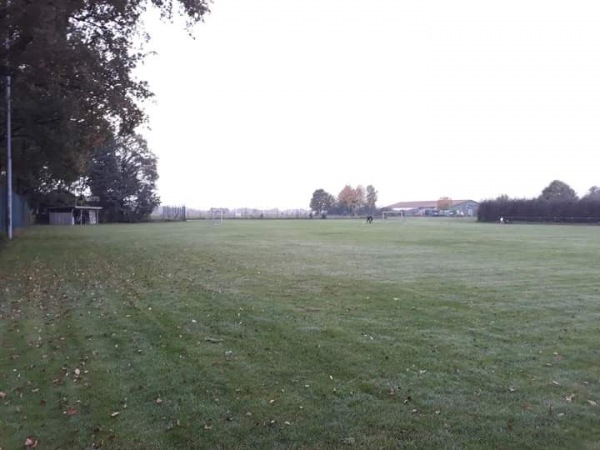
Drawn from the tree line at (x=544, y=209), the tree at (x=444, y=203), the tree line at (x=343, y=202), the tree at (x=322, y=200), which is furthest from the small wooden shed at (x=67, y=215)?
the tree at (x=444, y=203)

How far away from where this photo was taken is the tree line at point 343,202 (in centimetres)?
13150

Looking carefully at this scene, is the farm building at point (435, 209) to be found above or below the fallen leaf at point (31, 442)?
above

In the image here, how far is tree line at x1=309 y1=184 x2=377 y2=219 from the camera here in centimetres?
13150

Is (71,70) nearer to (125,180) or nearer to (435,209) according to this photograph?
(125,180)

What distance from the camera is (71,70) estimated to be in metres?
16.3

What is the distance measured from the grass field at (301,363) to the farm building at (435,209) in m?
113

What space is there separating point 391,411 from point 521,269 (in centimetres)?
1166

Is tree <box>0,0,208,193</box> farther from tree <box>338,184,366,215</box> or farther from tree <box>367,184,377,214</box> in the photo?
tree <box>367,184,377,214</box>

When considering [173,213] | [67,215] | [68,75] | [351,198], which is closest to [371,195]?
[351,198]

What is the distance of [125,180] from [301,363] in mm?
74787

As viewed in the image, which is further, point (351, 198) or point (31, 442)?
point (351, 198)

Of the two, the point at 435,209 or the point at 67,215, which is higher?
the point at 435,209

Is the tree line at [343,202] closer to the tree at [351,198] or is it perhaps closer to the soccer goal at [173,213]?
the tree at [351,198]

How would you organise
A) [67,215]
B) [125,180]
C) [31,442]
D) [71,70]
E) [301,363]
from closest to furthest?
[31,442] → [301,363] → [71,70] → [67,215] → [125,180]
